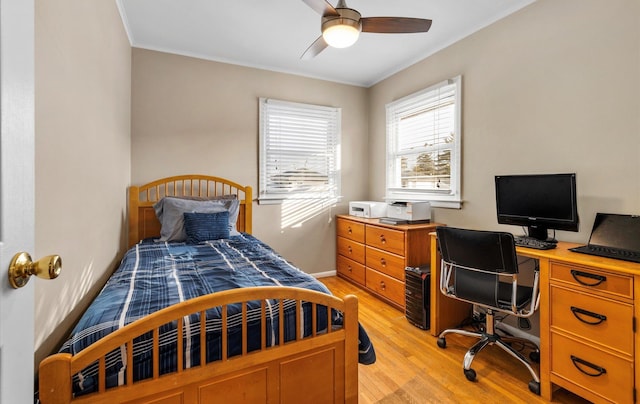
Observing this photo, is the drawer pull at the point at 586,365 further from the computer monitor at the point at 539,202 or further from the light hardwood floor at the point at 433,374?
the computer monitor at the point at 539,202

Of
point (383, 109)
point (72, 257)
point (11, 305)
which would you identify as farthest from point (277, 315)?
point (383, 109)

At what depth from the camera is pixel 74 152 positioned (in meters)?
1.43

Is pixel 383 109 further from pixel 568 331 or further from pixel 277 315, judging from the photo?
pixel 277 315

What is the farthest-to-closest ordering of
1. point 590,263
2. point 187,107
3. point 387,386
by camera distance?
1. point 187,107
2. point 387,386
3. point 590,263

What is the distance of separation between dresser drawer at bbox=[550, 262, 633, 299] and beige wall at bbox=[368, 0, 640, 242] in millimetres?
559

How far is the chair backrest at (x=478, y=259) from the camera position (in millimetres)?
1810

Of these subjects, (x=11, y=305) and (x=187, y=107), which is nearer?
(x=11, y=305)

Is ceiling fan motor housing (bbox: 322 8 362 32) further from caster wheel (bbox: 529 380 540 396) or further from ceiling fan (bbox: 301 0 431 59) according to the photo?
caster wheel (bbox: 529 380 540 396)

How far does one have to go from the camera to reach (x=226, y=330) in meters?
1.17

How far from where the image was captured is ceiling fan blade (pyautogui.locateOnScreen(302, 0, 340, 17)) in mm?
1731

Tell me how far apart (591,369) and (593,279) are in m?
0.46

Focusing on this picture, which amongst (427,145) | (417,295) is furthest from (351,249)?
→ (427,145)

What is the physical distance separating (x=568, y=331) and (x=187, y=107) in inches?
140

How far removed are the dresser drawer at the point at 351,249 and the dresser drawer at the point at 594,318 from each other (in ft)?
6.44
